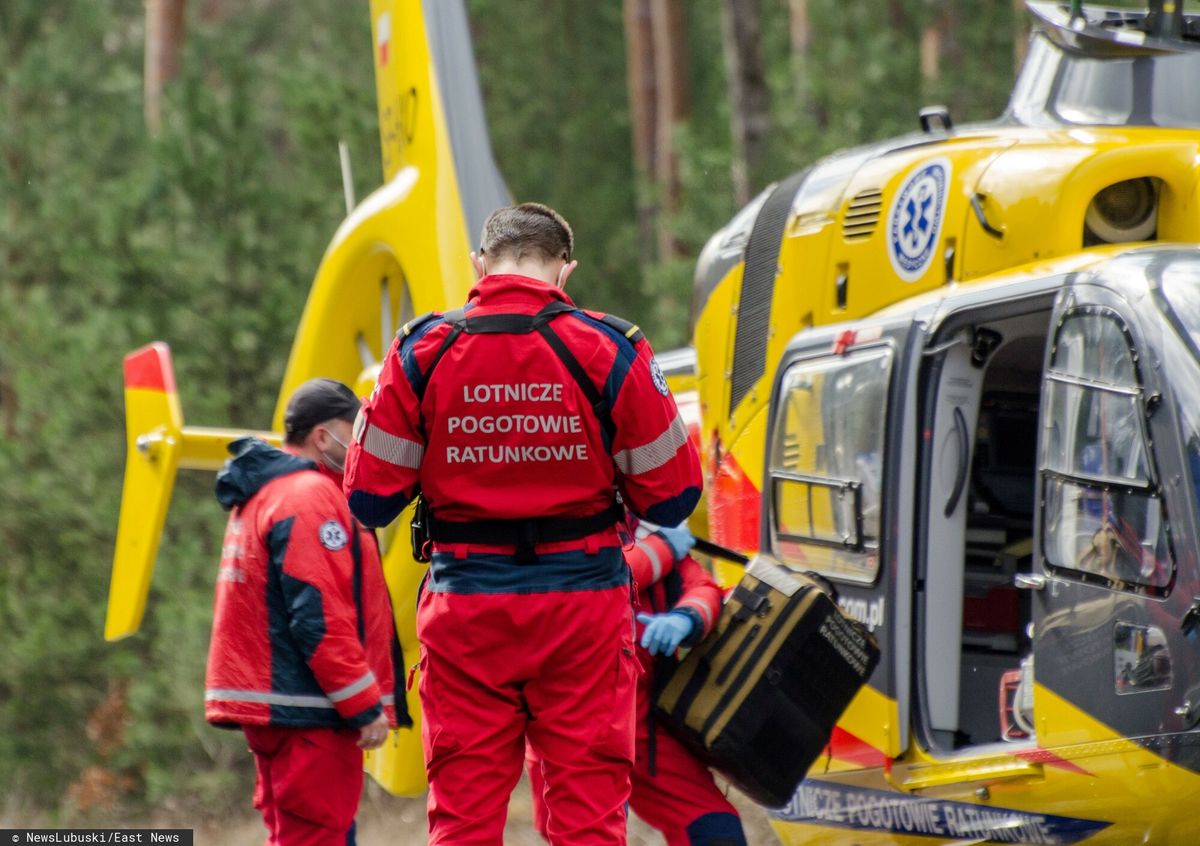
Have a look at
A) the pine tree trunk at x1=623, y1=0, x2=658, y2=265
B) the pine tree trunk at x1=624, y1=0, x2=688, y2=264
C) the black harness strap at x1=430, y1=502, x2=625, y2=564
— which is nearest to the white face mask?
the black harness strap at x1=430, y1=502, x2=625, y2=564

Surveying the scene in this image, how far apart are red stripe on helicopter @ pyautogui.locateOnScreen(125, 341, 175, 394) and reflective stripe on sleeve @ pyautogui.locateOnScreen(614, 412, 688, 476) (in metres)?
3.93

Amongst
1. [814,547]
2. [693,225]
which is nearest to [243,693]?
[814,547]

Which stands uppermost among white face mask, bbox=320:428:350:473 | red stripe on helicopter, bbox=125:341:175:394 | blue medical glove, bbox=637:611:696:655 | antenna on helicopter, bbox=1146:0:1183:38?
antenna on helicopter, bbox=1146:0:1183:38

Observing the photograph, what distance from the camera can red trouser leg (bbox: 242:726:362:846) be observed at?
15.5 ft

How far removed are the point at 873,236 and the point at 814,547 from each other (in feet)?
3.59

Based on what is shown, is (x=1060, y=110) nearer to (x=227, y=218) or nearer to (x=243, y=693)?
(x=243, y=693)

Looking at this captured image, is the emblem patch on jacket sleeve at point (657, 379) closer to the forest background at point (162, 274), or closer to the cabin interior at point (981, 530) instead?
the cabin interior at point (981, 530)

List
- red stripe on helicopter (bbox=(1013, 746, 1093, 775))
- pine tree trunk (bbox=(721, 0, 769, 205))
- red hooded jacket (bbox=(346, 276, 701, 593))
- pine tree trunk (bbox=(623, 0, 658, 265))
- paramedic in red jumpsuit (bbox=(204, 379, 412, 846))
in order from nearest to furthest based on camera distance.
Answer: red hooded jacket (bbox=(346, 276, 701, 593)) → red stripe on helicopter (bbox=(1013, 746, 1093, 775)) → paramedic in red jumpsuit (bbox=(204, 379, 412, 846)) → pine tree trunk (bbox=(721, 0, 769, 205)) → pine tree trunk (bbox=(623, 0, 658, 265))

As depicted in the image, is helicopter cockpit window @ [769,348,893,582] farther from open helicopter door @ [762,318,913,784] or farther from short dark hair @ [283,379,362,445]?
short dark hair @ [283,379,362,445]

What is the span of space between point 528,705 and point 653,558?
87cm

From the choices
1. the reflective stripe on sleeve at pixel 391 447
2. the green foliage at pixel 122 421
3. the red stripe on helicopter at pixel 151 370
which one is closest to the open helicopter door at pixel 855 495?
the reflective stripe on sleeve at pixel 391 447

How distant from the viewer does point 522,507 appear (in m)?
3.63

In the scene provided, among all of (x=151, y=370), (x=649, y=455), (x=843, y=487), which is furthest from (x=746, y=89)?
(x=649, y=455)

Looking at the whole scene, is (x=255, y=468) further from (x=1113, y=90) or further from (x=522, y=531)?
(x=1113, y=90)
